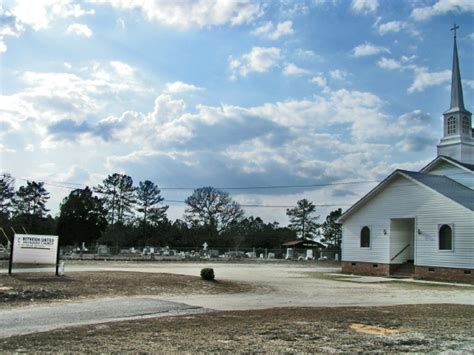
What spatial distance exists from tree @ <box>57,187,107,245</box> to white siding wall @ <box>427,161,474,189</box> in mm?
67147

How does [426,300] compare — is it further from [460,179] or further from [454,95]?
[454,95]

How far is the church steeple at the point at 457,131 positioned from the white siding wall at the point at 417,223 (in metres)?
7.10

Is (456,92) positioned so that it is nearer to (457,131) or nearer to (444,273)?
(457,131)

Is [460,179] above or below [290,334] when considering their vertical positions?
above

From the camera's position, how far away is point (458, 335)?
9.67 metres

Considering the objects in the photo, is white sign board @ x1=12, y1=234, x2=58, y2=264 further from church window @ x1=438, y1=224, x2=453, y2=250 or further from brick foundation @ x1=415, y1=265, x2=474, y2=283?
church window @ x1=438, y1=224, x2=453, y2=250

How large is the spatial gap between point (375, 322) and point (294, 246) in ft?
206

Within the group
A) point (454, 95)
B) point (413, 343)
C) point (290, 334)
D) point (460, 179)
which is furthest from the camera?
point (454, 95)

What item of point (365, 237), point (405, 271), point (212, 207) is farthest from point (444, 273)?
point (212, 207)

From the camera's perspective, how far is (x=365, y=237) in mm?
35281

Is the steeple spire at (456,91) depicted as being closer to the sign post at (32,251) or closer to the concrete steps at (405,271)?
the concrete steps at (405,271)

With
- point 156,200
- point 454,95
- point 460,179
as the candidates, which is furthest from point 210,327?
point 156,200

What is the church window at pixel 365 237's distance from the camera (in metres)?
35.1

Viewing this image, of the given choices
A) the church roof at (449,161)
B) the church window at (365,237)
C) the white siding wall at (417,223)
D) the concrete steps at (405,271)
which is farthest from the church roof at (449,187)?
the concrete steps at (405,271)
